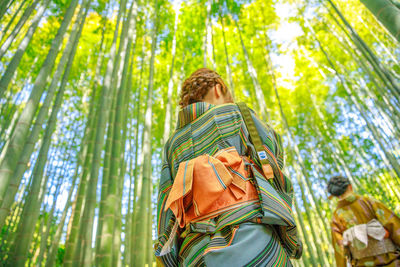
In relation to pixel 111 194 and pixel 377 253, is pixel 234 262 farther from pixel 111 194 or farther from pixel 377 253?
pixel 377 253

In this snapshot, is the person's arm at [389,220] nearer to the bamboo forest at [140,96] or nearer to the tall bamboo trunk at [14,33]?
the bamboo forest at [140,96]

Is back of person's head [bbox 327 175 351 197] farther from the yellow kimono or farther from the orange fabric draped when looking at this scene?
the orange fabric draped

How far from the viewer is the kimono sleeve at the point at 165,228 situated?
0.74 m

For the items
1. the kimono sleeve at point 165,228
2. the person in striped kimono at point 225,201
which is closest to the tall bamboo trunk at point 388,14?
the person in striped kimono at point 225,201

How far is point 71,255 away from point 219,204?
5.08ft

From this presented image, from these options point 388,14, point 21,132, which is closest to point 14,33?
point 21,132

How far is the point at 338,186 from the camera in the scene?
2.05 m

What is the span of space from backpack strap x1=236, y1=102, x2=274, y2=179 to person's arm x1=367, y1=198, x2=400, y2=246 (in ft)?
4.89

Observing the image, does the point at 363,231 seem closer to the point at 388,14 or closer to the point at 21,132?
the point at 388,14

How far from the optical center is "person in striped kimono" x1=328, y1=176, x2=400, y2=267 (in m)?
1.62

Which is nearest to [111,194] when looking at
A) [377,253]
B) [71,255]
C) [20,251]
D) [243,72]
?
[20,251]

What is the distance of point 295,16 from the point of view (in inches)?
213

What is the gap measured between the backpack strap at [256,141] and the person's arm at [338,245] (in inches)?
63.1

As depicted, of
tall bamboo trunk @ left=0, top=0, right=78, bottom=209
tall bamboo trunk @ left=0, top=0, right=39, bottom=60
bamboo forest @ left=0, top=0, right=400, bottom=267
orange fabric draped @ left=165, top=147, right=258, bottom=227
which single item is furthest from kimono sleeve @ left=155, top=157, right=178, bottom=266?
tall bamboo trunk @ left=0, top=0, right=39, bottom=60
